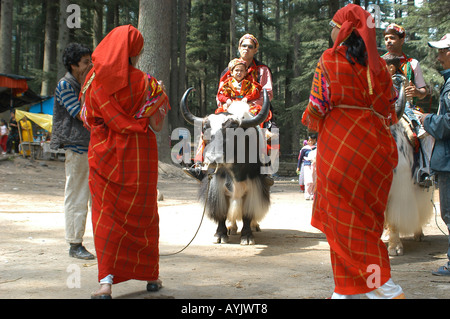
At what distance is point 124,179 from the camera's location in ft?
12.2

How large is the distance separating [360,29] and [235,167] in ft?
10.6

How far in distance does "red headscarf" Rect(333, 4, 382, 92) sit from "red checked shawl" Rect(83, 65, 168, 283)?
1.52 meters

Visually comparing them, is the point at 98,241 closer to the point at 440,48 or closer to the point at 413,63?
the point at 440,48

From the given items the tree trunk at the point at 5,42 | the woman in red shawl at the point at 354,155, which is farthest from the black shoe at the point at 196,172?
the tree trunk at the point at 5,42

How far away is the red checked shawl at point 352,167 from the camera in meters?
3.17

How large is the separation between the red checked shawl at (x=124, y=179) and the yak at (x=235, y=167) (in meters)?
2.26

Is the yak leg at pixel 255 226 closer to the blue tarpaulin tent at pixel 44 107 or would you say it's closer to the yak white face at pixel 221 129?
the yak white face at pixel 221 129

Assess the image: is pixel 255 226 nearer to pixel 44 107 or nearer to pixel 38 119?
pixel 38 119

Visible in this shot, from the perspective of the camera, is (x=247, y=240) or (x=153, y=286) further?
(x=247, y=240)

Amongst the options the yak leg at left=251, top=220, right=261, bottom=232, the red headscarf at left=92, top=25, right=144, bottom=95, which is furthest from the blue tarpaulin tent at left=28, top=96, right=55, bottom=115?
the red headscarf at left=92, top=25, right=144, bottom=95

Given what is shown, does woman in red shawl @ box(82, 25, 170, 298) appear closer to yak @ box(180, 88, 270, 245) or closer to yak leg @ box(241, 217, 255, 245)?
yak @ box(180, 88, 270, 245)

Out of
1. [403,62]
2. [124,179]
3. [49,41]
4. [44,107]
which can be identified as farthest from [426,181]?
[49,41]

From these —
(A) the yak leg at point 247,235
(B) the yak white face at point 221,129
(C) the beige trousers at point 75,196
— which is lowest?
(A) the yak leg at point 247,235

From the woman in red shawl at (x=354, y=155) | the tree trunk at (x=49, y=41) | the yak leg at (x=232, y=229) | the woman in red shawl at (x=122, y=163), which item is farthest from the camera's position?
the tree trunk at (x=49, y=41)
